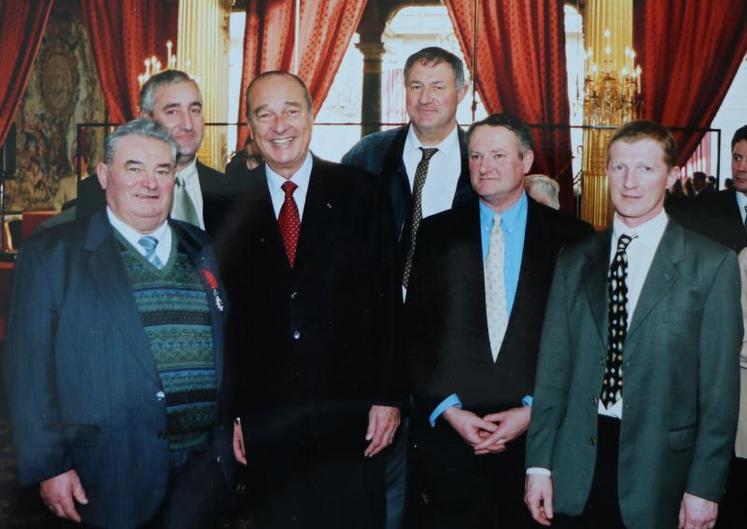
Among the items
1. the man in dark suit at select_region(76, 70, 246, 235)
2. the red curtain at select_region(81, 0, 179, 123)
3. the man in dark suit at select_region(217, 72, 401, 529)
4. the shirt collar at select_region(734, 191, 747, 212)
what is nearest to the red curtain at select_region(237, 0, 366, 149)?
the man in dark suit at select_region(76, 70, 246, 235)

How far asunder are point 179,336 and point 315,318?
41cm

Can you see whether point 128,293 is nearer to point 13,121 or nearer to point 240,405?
point 240,405

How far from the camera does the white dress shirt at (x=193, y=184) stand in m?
2.47

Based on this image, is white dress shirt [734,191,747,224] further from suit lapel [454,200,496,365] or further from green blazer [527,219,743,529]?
suit lapel [454,200,496,365]

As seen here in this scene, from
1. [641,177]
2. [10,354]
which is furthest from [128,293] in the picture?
[641,177]

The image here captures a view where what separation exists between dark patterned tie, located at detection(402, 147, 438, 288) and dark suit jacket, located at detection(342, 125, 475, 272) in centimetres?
1

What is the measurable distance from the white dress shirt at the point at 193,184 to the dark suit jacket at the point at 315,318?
0.19 metres

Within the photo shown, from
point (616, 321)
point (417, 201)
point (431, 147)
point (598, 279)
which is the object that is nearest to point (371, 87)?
point (431, 147)

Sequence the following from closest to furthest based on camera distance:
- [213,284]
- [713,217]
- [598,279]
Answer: [598,279] → [213,284] → [713,217]

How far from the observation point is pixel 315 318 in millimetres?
2283

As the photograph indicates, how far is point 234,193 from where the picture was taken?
2426 millimetres

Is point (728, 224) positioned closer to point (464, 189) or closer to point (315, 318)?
point (464, 189)

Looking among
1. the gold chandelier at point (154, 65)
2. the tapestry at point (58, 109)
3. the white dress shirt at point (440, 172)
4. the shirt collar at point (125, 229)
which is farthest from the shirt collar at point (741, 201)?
the tapestry at point (58, 109)

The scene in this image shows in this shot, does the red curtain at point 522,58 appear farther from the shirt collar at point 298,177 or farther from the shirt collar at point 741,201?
the shirt collar at point 298,177
